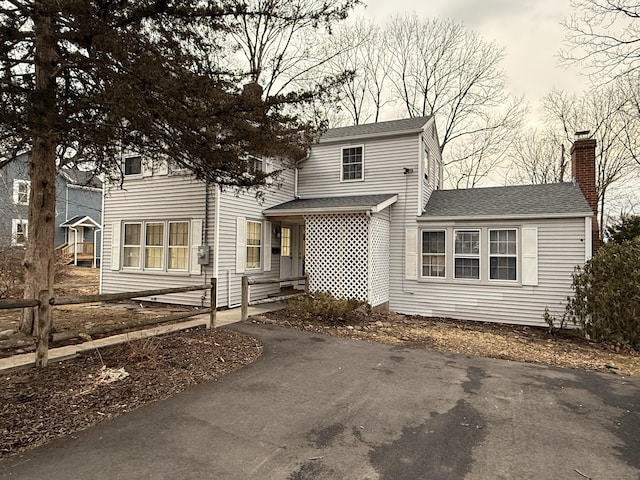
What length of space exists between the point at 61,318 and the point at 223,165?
5.52m

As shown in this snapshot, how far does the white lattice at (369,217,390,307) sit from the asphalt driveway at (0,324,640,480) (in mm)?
4760

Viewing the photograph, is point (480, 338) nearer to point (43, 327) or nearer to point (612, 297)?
point (612, 297)

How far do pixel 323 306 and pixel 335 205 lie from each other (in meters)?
3.20

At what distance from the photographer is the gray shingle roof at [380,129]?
38.9ft

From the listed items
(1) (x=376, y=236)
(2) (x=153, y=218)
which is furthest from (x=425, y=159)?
(2) (x=153, y=218)

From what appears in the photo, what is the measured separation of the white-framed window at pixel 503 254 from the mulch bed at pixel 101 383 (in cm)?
729

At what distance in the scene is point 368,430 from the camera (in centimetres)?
360

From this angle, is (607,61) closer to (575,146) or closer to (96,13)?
(575,146)

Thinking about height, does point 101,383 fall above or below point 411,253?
below

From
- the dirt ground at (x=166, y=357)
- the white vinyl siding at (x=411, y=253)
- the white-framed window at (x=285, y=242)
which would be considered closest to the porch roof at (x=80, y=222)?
the dirt ground at (x=166, y=357)

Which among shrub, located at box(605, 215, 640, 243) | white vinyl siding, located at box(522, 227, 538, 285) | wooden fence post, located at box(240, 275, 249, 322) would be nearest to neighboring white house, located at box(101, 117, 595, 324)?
white vinyl siding, located at box(522, 227, 538, 285)

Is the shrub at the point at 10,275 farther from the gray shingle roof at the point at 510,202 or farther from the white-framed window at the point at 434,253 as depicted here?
the gray shingle roof at the point at 510,202

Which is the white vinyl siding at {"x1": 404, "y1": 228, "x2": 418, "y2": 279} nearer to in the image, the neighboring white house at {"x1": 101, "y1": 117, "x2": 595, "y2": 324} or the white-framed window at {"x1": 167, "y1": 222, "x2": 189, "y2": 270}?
the neighboring white house at {"x1": 101, "y1": 117, "x2": 595, "y2": 324}

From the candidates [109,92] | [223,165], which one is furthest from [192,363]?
[109,92]
